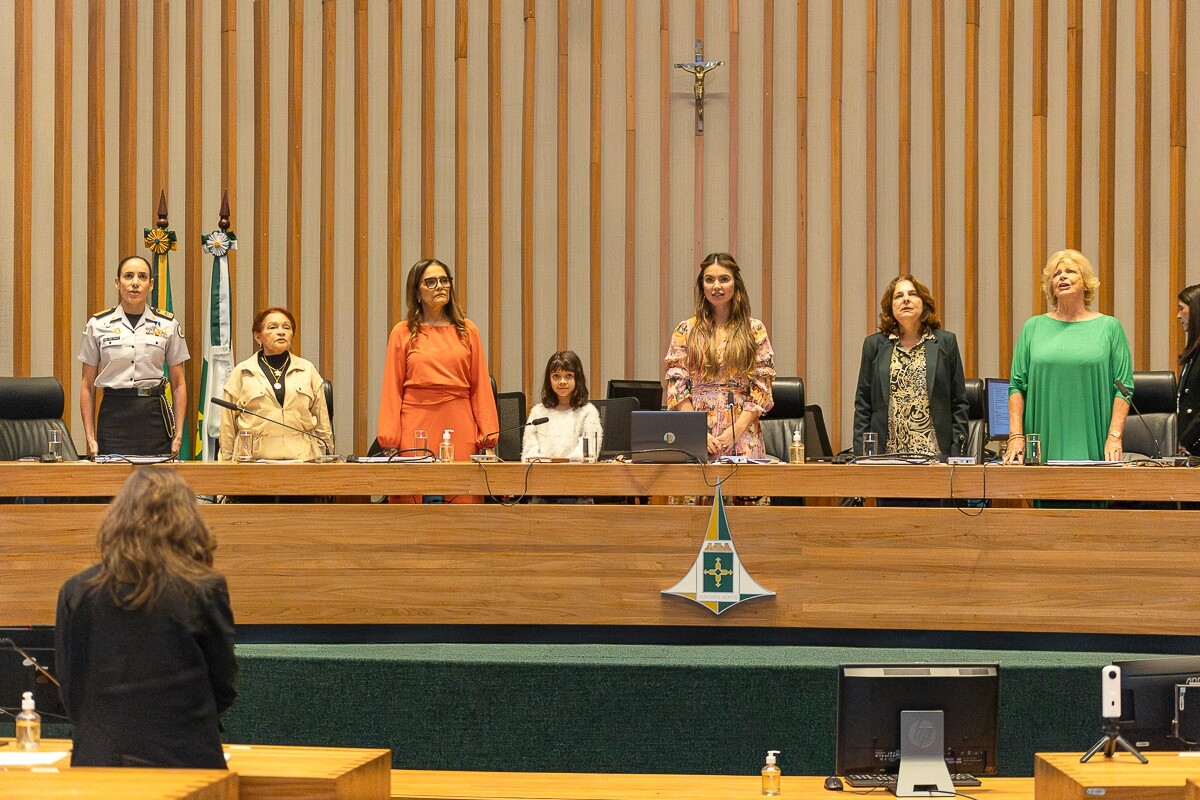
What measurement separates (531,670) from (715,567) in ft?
1.97

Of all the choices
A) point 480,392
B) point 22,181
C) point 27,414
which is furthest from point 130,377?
point 22,181

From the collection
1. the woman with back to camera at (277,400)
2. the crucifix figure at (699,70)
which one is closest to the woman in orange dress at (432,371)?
the woman with back to camera at (277,400)

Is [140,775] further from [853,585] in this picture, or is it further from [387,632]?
[853,585]

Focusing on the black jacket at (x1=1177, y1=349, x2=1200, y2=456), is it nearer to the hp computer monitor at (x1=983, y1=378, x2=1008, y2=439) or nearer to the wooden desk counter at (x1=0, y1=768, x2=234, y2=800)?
the hp computer monitor at (x1=983, y1=378, x2=1008, y2=439)

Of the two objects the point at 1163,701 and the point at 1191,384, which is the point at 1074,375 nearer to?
the point at 1191,384

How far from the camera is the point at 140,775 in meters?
2.11

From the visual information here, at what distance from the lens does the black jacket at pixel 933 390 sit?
4504 millimetres

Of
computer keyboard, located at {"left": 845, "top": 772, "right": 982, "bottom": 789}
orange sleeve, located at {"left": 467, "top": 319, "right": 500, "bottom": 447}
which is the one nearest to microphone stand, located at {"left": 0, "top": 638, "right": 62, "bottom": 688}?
computer keyboard, located at {"left": 845, "top": 772, "right": 982, "bottom": 789}

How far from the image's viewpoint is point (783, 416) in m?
5.27

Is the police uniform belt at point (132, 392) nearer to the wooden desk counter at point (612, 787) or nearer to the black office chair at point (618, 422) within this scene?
the black office chair at point (618, 422)

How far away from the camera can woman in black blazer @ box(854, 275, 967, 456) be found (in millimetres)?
4500

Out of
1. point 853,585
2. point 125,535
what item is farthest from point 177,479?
point 853,585

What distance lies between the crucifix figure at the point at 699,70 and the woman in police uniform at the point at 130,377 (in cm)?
279

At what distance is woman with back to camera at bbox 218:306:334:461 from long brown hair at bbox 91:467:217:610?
2090 millimetres
